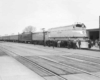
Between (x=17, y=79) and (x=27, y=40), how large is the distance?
160ft

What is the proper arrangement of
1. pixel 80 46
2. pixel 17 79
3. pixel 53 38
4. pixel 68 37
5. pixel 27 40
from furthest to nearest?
pixel 27 40 → pixel 53 38 → pixel 68 37 → pixel 80 46 → pixel 17 79

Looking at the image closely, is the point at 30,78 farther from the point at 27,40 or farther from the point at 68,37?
the point at 27,40

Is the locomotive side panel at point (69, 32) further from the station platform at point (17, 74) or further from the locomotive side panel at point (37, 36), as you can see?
the station platform at point (17, 74)

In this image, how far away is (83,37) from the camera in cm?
2973

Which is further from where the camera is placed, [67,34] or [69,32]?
[67,34]

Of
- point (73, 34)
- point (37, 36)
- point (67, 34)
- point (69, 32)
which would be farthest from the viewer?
point (37, 36)

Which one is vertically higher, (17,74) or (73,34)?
(73,34)

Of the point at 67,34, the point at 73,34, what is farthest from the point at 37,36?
the point at 73,34

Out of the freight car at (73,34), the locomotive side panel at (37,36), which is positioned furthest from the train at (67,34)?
the locomotive side panel at (37,36)

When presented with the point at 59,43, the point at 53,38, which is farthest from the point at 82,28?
the point at 53,38

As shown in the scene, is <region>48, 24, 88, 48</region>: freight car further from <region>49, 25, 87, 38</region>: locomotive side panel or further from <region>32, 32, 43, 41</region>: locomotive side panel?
<region>32, 32, 43, 41</region>: locomotive side panel

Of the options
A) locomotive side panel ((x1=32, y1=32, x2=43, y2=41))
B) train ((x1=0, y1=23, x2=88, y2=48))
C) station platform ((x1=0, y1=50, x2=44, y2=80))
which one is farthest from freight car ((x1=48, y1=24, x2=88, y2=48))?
station platform ((x1=0, y1=50, x2=44, y2=80))

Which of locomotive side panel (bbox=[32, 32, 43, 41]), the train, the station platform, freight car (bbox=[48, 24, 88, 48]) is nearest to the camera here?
the station platform

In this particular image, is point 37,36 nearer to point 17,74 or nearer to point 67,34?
point 67,34
